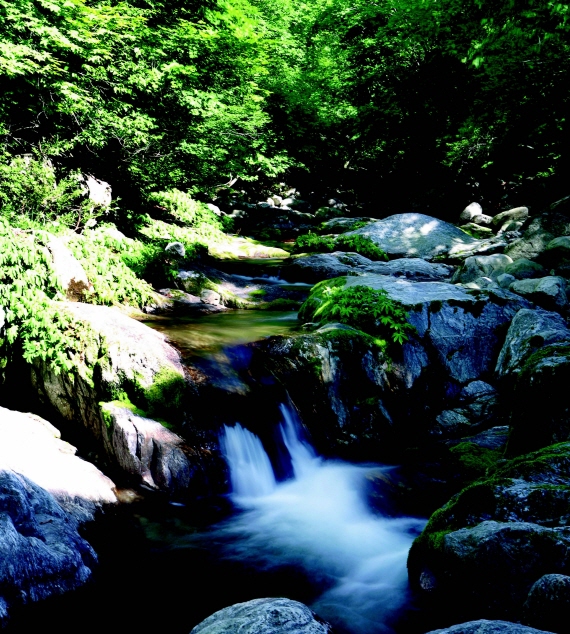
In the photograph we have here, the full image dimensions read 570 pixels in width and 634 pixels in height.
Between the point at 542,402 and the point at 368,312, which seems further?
the point at 368,312

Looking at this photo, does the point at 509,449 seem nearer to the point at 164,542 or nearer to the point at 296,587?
the point at 296,587

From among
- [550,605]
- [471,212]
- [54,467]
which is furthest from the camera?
[471,212]

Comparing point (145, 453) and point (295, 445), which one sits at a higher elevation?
point (145, 453)

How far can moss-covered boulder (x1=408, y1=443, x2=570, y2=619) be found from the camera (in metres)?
3.23

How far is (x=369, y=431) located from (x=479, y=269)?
6.03 m

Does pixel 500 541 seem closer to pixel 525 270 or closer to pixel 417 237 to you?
pixel 525 270

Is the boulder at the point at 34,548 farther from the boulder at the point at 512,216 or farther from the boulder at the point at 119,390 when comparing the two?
the boulder at the point at 512,216

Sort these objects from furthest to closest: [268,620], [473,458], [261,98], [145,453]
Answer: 1. [261,98]
2. [473,458]
3. [145,453]
4. [268,620]

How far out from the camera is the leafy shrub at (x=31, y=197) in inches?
333

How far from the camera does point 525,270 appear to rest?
11125 mm

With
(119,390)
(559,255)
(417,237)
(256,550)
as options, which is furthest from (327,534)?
(417,237)

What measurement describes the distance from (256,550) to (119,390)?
2.53 m

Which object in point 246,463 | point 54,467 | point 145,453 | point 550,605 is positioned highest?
point 54,467

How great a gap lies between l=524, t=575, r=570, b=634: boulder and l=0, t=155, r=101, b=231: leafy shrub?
8385 millimetres
